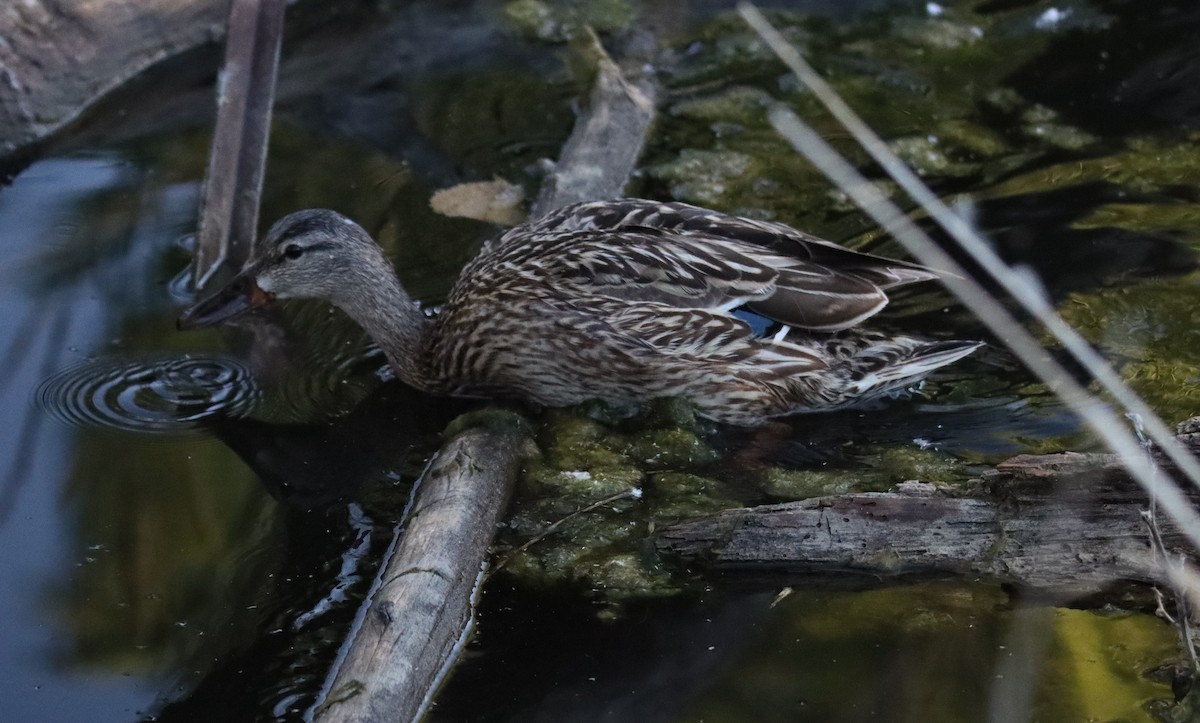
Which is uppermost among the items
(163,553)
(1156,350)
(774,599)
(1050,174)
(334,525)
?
(1050,174)

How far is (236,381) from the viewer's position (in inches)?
206

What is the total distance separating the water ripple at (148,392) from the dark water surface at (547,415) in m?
0.01

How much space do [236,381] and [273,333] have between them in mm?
379

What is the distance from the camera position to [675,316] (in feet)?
15.8

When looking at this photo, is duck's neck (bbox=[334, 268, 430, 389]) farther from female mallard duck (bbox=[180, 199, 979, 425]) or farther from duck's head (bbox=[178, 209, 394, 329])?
female mallard duck (bbox=[180, 199, 979, 425])

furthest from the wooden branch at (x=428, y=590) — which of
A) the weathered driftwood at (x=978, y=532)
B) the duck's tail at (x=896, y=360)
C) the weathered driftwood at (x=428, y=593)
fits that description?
the duck's tail at (x=896, y=360)

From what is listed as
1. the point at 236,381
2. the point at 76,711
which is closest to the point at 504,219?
the point at 236,381

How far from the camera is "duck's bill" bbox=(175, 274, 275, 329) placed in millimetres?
5168

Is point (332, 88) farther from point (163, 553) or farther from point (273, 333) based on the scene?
point (163, 553)

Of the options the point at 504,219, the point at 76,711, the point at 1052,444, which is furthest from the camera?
the point at 504,219

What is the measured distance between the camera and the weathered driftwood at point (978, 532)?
146 inches

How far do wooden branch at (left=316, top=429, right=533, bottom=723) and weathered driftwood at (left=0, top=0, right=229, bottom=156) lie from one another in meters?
3.59

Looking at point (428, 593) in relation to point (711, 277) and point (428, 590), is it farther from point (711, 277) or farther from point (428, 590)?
point (711, 277)

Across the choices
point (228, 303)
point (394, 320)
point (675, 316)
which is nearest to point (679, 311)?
point (675, 316)
